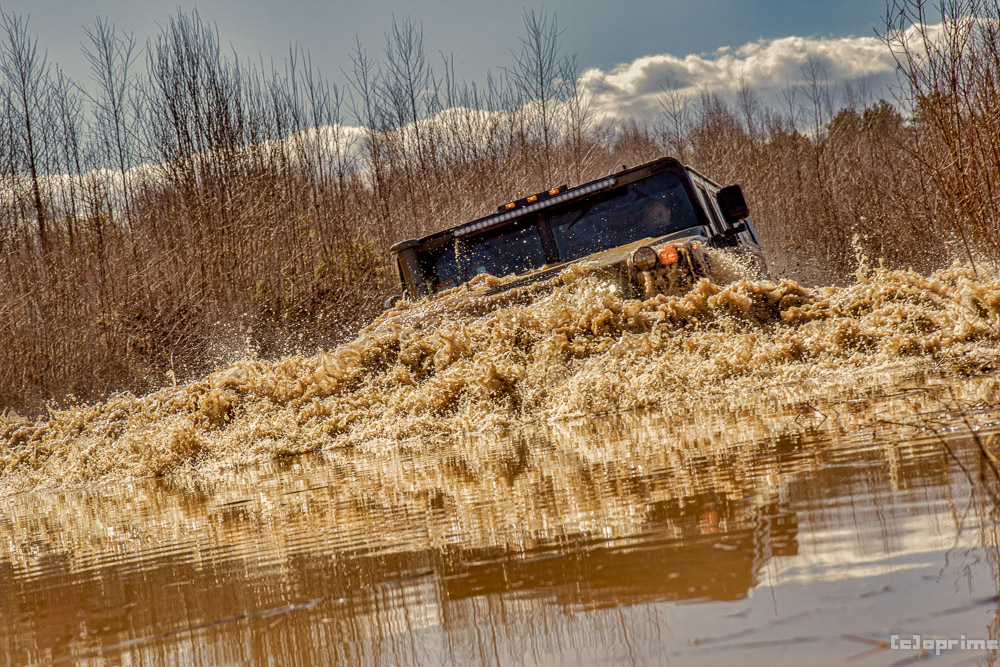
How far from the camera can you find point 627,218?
23.5 feet

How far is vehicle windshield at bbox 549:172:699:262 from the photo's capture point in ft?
23.2

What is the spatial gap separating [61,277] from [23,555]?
11.6m

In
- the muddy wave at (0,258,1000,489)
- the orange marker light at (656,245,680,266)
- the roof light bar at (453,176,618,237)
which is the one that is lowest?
the muddy wave at (0,258,1000,489)

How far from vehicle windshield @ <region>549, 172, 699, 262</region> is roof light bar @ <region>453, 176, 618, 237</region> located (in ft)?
0.43

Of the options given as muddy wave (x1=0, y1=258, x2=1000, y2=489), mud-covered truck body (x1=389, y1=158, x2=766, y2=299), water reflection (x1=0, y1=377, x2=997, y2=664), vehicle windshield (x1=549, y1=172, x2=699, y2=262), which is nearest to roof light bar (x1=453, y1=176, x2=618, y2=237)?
mud-covered truck body (x1=389, y1=158, x2=766, y2=299)

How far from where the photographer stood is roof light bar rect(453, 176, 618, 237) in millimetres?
7137

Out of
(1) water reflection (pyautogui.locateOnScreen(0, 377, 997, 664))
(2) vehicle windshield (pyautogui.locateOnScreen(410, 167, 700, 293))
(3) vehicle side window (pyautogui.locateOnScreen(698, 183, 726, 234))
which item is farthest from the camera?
(3) vehicle side window (pyautogui.locateOnScreen(698, 183, 726, 234))

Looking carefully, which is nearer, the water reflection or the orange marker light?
the water reflection

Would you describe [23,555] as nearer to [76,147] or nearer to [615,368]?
[615,368]

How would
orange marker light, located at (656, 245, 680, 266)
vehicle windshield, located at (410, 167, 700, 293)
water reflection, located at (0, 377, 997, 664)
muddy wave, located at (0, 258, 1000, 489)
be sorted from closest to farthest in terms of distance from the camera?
water reflection, located at (0, 377, 997, 664)
muddy wave, located at (0, 258, 1000, 489)
orange marker light, located at (656, 245, 680, 266)
vehicle windshield, located at (410, 167, 700, 293)

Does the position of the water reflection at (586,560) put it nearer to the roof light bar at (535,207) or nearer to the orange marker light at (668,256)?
the orange marker light at (668,256)

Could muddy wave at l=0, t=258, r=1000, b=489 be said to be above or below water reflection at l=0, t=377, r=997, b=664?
above

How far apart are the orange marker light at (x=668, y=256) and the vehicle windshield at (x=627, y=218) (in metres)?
0.80

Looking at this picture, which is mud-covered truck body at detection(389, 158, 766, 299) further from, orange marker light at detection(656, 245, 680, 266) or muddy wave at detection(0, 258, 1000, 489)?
muddy wave at detection(0, 258, 1000, 489)
